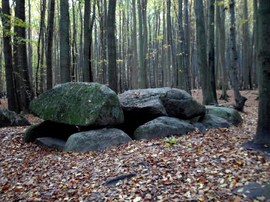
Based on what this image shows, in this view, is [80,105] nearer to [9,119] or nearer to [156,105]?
[156,105]

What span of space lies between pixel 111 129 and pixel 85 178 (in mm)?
2520

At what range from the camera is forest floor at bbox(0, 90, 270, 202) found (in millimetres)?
4477

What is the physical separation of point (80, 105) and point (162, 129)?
2454mm

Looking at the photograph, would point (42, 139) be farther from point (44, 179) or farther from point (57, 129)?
point (44, 179)

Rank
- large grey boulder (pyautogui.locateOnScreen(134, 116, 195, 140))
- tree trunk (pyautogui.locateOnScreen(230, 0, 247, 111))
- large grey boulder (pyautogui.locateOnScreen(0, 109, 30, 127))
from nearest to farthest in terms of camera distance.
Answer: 1. large grey boulder (pyautogui.locateOnScreen(134, 116, 195, 140))
2. large grey boulder (pyautogui.locateOnScreen(0, 109, 30, 127))
3. tree trunk (pyautogui.locateOnScreen(230, 0, 247, 111))

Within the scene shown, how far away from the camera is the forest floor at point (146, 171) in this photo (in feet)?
14.7

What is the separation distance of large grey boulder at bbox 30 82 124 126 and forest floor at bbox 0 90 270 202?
3.37ft

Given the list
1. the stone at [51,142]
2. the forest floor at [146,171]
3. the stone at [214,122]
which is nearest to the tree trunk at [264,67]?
the forest floor at [146,171]

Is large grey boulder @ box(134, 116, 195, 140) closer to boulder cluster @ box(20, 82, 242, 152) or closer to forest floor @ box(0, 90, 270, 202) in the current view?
boulder cluster @ box(20, 82, 242, 152)

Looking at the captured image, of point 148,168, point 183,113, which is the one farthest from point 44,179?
point 183,113

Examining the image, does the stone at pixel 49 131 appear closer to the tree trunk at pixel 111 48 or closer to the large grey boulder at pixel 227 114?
the tree trunk at pixel 111 48

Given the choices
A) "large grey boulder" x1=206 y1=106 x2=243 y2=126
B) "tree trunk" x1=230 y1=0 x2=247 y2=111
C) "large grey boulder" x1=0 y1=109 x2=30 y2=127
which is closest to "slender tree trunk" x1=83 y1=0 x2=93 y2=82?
"large grey boulder" x1=0 y1=109 x2=30 y2=127

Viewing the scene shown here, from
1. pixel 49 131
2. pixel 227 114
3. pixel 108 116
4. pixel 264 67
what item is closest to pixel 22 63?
pixel 49 131

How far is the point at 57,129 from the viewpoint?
9.02 meters
